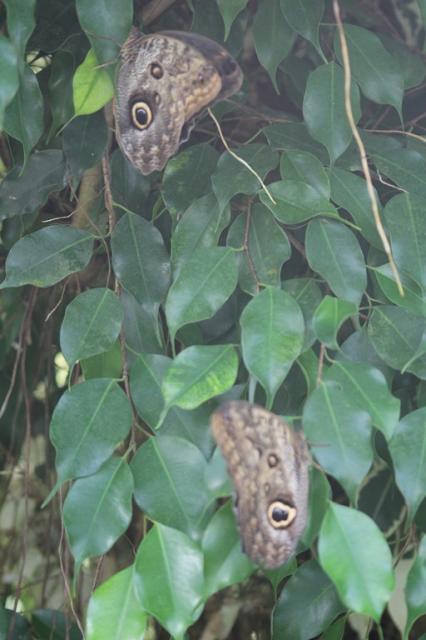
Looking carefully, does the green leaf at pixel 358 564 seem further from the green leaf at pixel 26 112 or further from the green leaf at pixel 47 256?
the green leaf at pixel 26 112

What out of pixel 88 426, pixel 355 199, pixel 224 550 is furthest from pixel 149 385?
pixel 355 199

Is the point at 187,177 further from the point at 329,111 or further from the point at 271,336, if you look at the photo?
the point at 271,336

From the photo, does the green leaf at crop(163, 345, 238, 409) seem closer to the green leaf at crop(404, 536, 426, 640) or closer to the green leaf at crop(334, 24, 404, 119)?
the green leaf at crop(404, 536, 426, 640)

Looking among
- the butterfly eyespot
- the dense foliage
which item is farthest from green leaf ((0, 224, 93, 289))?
the butterfly eyespot

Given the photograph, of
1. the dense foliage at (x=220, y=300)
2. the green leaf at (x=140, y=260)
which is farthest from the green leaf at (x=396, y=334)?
the green leaf at (x=140, y=260)

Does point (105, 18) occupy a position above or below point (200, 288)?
above
